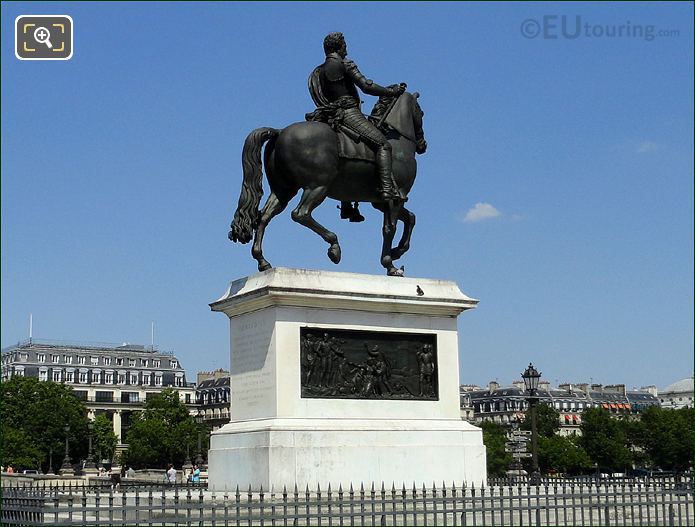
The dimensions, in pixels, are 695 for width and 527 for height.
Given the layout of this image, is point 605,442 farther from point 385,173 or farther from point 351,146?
point 351,146

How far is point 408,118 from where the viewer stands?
1916cm

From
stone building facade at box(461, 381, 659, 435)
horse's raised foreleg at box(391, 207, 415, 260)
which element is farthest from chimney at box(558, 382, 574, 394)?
horse's raised foreleg at box(391, 207, 415, 260)

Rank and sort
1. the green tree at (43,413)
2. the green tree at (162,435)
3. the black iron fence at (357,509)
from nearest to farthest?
the black iron fence at (357,509)
the green tree at (43,413)
the green tree at (162,435)

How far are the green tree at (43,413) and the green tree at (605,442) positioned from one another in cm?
5242

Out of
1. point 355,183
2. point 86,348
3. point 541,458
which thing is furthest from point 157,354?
point 355,183

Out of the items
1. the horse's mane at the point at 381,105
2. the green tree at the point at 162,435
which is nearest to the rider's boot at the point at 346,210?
the horse's mane at the point at 381,105

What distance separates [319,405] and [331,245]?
295 centimetres

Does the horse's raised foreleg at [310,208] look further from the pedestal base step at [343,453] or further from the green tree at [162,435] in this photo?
the green tree at [162,435]

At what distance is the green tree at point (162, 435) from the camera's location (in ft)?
351

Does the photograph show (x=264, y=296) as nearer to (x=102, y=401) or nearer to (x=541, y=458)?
(x=541, y=458)

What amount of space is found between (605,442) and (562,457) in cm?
514

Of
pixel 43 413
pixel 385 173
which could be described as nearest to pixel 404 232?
pixel 385 173

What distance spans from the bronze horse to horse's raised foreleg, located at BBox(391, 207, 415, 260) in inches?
7.6

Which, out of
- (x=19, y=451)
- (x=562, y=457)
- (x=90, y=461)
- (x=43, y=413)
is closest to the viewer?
(x=19, y=451)
